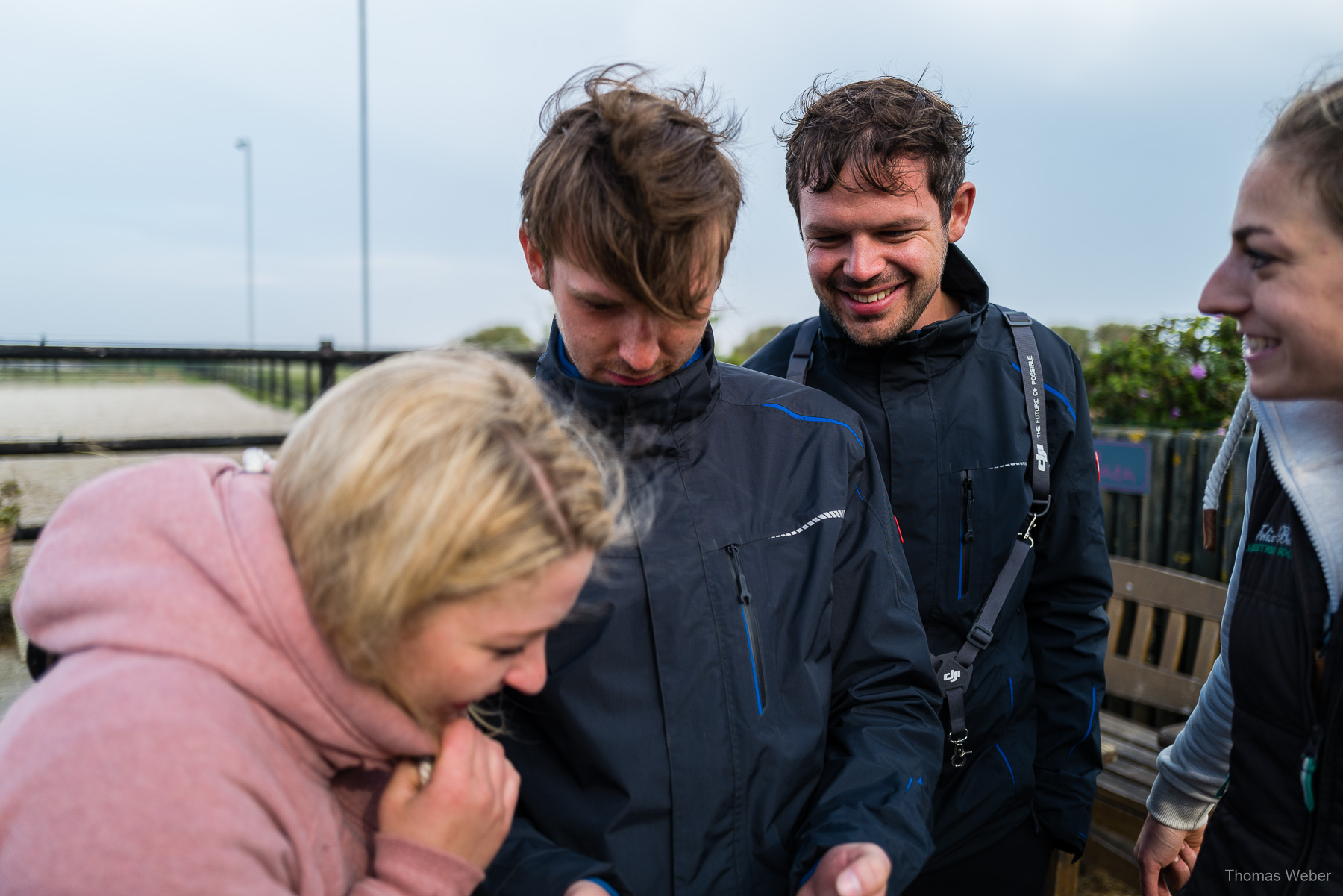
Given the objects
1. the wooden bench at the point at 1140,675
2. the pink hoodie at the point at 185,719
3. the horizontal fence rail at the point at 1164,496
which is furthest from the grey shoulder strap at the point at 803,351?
the horizontal fence rail at the point at 1164,496

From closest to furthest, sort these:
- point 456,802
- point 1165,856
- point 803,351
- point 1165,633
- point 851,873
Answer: point 456,802 < point 851,873 < point 1165,856 < point 803,351 < point 1165,633

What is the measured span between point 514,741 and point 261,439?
5.64 m

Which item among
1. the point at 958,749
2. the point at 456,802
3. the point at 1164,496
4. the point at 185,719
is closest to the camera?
the point at 185,719

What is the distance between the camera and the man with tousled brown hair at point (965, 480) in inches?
78.5

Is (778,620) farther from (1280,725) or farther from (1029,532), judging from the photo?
(1029,532)

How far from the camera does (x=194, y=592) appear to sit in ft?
3.10

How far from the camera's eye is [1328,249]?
117 cm

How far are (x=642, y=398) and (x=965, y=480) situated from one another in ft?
3.21

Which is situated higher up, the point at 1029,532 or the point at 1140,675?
the point at 1029,532

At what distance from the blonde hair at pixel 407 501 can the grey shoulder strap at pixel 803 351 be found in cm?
121

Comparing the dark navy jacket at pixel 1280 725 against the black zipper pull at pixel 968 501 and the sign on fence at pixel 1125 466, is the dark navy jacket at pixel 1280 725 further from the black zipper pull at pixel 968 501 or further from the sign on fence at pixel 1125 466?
the sign on fence at pixel 1125 466

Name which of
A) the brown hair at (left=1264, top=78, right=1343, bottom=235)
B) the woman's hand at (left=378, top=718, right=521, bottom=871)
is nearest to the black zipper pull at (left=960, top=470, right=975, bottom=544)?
the brown hair at (left=1264, top=78, right=1343, bottom=235)

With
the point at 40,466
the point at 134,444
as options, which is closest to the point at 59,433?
the point at 134,444

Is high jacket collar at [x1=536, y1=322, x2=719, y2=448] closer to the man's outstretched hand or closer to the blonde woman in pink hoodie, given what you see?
the blonde woman in pink hoodie
